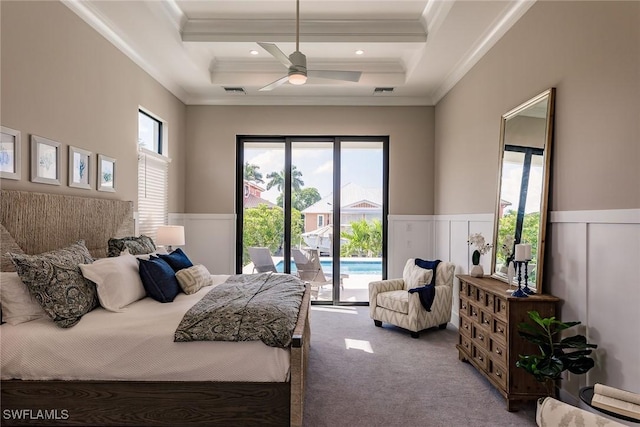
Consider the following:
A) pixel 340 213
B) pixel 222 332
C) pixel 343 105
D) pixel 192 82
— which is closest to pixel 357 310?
pixel 340 213

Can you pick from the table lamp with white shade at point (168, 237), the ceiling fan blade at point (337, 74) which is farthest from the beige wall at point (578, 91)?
the table lamp with white shade at point (168, 237)

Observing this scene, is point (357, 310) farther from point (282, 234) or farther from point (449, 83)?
point (449, 83)

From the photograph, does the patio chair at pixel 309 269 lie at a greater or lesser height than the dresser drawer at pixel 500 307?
lesser

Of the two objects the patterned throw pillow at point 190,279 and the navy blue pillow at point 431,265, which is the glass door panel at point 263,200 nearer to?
the navy blue pillow at point 431,265

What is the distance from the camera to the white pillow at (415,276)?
173 inches

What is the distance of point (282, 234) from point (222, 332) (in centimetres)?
355

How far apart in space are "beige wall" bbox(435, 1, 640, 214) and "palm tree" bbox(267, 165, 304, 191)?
2.68 metres

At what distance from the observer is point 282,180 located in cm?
581

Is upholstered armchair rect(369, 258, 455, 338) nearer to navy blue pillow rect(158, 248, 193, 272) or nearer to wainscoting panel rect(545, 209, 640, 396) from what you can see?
wainscoting panel rect(545, 209, 640, 396)

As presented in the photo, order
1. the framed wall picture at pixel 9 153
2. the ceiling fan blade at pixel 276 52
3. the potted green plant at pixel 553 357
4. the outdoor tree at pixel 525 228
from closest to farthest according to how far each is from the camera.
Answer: the potted green plant at pixel 553 357, the framed wall picture at pixel 9 153, the outdoor tree at pixel 525 228, the ceiling fan blade at pixel 276 52

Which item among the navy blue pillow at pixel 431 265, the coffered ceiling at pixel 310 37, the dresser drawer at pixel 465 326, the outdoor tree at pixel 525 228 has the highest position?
the coffered ceiling at pixel 310 37

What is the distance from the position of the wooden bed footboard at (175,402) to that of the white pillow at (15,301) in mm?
424

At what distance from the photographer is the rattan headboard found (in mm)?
2535

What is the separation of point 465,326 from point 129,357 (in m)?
2.73
